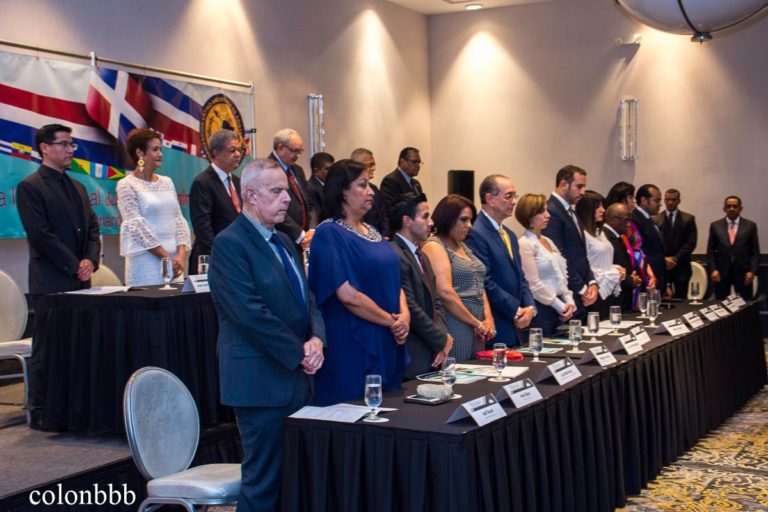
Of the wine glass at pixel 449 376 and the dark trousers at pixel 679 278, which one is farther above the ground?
the dark trousers at pixel 679 278

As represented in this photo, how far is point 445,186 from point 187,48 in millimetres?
4590

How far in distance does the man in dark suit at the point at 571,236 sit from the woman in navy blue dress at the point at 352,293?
250cm

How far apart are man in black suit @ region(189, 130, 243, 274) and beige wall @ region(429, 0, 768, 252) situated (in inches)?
244

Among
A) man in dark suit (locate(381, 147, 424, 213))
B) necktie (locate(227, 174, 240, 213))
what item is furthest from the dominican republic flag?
man in dark suit (locate(381, 147, 424, 213))

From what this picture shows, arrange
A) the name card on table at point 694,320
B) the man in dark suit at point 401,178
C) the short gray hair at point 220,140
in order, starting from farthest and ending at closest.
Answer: the man in dark suit at point 401,178 → the name card on table at point 694,320 → the short gray hair at point 220,140

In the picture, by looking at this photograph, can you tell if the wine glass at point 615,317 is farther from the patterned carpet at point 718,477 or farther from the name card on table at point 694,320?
the patterned carpet at point 718,477

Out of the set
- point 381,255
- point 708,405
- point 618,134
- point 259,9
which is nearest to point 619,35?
point 618,134

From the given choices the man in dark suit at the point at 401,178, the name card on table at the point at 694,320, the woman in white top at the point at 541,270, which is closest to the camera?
the name card on table at the point at 694,320

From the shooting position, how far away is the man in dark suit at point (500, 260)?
16.2 ft

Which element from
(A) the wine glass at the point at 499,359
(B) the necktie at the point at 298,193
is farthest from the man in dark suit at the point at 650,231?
(A) the wine glass at the point at 499,359

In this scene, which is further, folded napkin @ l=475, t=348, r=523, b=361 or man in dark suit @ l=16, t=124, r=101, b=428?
man in dark suit @ l=16, t=124, r=101, b=428

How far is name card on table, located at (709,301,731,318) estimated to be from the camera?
5931mm

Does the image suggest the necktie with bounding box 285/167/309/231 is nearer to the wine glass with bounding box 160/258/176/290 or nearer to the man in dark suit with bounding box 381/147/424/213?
the wine glass with bounding box 160/258/176/290

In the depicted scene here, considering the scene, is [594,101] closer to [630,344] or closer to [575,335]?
[630,344]
